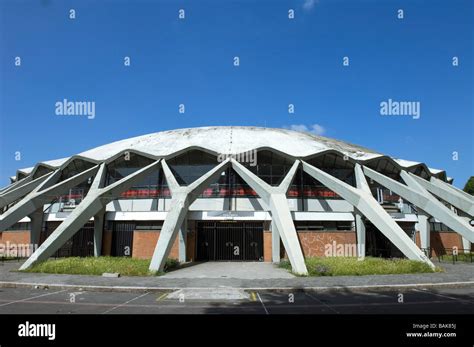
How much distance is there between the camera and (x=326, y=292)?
1136 cm

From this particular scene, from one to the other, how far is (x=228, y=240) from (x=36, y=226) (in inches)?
543

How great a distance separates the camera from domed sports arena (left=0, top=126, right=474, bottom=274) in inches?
811

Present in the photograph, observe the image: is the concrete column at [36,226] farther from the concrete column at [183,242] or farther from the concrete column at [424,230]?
the concrete column at [424,230]

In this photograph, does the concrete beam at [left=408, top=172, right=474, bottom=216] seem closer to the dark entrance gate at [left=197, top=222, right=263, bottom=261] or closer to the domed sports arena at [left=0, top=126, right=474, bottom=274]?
the domed sports arena at [left=0, top=126, right=474, bottom=274]

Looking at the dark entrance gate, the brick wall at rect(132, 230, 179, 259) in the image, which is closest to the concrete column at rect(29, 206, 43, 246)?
the brick wall at rect(132, 230, 179, 259)

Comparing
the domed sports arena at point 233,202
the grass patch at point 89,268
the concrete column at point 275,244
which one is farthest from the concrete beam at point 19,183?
the concrete column at point 275,244

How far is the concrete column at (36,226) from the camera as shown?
2389cm

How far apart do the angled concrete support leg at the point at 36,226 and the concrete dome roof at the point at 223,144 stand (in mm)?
4215

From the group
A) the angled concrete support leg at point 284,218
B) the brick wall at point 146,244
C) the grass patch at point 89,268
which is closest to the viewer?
the grass patch at point 89,268

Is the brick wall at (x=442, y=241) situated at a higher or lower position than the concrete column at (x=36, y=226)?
lower

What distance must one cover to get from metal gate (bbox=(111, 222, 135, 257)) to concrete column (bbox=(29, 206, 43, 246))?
5688 millimetres

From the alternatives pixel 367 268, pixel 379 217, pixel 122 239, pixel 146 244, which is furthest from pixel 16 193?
pixel 379 217
